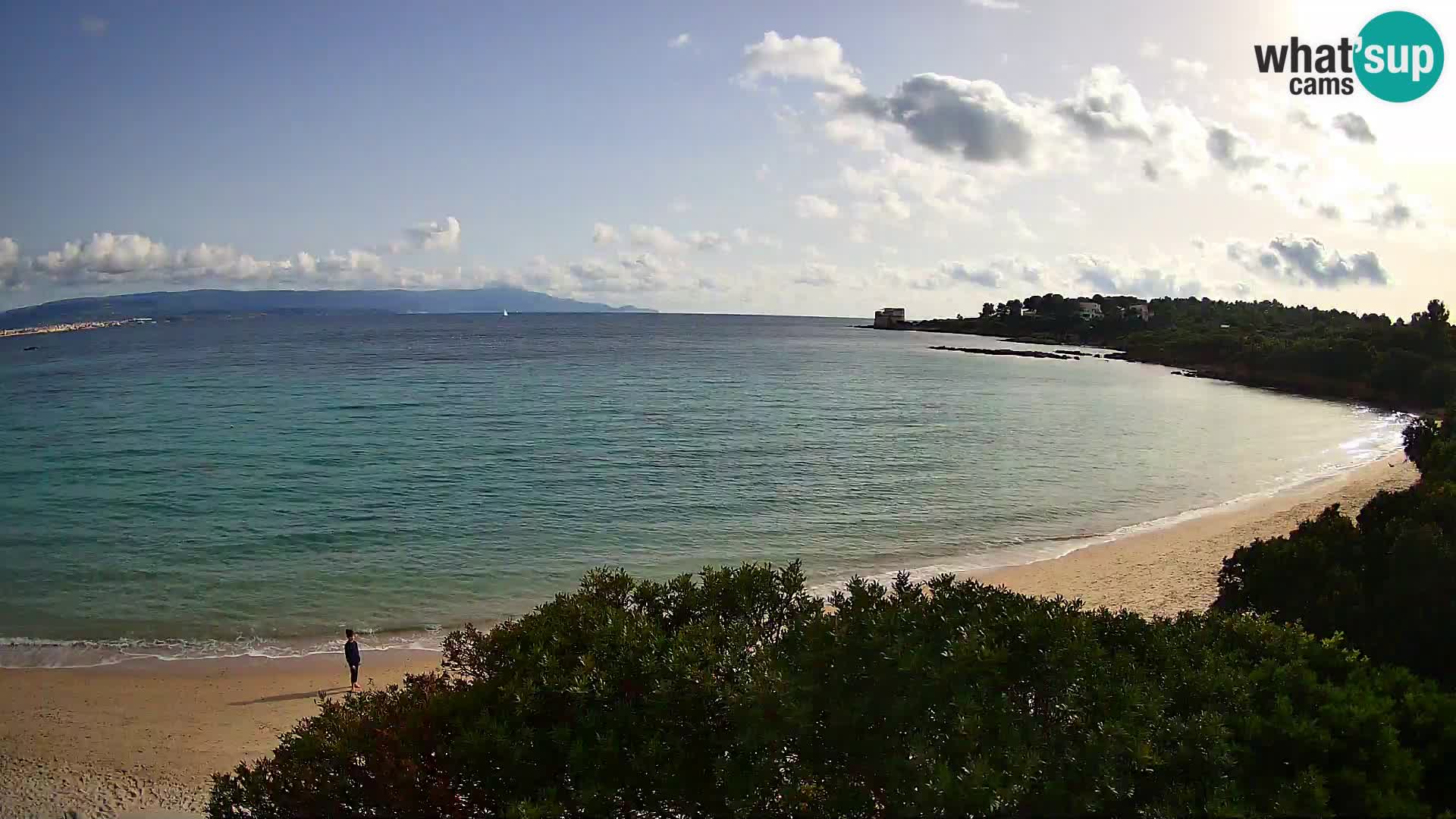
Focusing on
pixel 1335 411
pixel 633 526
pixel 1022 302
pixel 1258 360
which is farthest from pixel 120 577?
pixel 1022 302

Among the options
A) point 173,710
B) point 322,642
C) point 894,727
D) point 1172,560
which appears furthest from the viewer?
point 1172,560

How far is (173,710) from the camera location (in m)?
14.8

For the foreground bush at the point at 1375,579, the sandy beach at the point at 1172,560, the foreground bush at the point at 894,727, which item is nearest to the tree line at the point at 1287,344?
the sandy beach at the point at 1172,560

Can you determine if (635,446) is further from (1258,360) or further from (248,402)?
(1258,360)

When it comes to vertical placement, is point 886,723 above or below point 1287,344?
below

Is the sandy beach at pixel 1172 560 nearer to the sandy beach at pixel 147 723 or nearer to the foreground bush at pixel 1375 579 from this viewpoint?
the foreground bush at pixel 1375 579

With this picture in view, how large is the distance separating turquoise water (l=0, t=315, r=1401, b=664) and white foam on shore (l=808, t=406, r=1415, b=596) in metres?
0.22

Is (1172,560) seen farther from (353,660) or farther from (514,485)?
(514,485)

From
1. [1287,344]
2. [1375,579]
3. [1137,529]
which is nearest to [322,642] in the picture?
[1375,579]

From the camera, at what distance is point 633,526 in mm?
26672

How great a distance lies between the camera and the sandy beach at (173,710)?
12.3 m

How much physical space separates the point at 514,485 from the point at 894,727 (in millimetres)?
27927

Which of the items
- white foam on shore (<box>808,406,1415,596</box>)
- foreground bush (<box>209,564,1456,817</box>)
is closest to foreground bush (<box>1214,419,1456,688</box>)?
foreground bush (<box>209,564,1456,817</box>)

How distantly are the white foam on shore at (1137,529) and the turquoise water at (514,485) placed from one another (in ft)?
0.72
